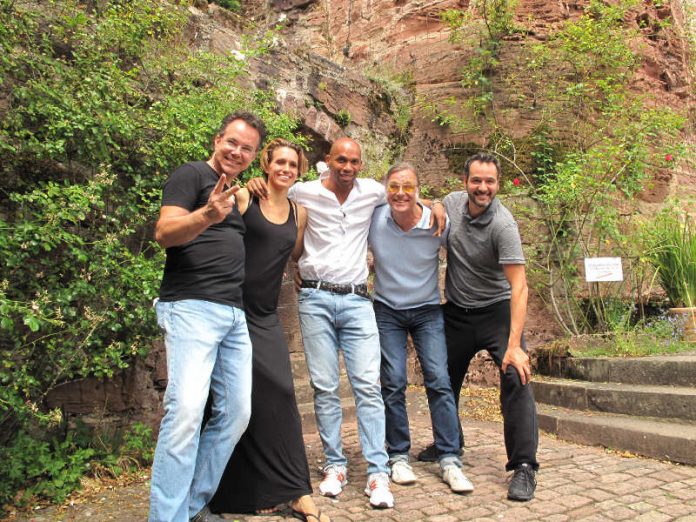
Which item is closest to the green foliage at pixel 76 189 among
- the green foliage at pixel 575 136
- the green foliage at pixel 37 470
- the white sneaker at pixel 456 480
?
the green foliage at pixel 37 470

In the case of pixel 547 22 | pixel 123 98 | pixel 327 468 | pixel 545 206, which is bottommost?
pixel 327 468

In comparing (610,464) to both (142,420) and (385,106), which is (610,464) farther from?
(385,106)

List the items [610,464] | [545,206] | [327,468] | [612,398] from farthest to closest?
[545,206]
[612,398]
[610,464]
[327,468]

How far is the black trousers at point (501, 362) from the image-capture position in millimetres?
3305

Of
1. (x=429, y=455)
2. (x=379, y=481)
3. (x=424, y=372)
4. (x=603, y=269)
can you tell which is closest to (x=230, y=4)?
(x=603, y=269)

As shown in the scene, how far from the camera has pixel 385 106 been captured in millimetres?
8758

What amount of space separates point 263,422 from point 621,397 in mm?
3510

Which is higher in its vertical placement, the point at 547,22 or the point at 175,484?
the point at 547,22

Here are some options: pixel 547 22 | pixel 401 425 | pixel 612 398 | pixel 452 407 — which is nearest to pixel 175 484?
pixel 401 425

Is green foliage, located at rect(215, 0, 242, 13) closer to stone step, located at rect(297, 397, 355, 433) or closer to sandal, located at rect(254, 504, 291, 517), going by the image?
stone step, located at rect(297, 397, 355, 433)

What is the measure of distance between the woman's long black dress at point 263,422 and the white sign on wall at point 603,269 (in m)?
4.53

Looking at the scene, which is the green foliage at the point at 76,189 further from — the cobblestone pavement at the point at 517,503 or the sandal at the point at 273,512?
the sandal at the point at 273,512

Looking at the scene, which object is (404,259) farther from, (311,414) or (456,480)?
(311,414)

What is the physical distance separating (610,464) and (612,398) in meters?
1.18
